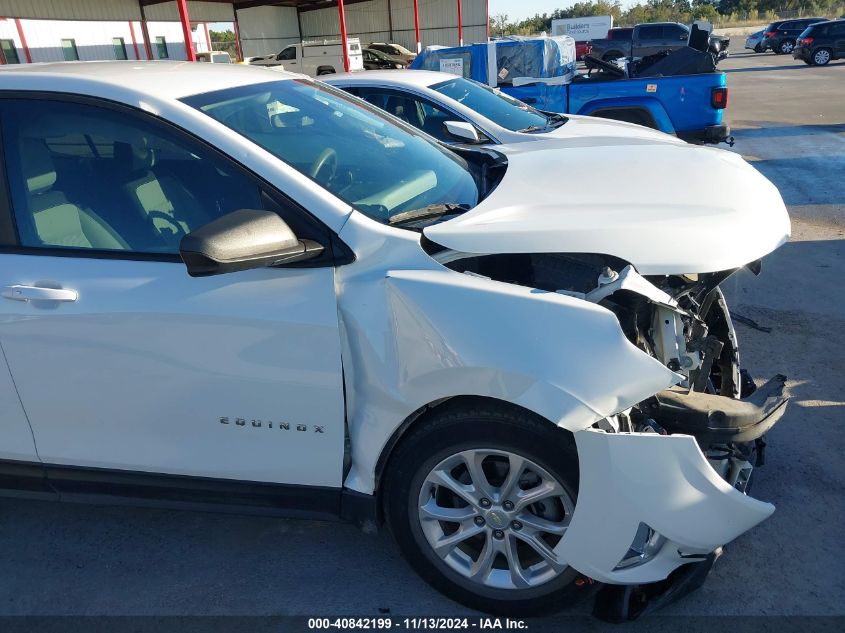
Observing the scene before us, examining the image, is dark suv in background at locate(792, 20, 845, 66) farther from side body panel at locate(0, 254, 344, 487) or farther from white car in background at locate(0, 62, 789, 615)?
side body panel at locate(0, 254, 344, 487)

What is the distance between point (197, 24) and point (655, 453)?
3519 centimetres

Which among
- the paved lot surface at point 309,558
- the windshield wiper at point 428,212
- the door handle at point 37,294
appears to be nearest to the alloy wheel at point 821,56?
the paved lot surface at point 309,558

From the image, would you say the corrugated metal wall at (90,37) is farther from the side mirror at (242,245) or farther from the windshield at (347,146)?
the side mirror at (242,245)

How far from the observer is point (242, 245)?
78.2 inches

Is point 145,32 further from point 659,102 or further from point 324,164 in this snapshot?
point 324,164

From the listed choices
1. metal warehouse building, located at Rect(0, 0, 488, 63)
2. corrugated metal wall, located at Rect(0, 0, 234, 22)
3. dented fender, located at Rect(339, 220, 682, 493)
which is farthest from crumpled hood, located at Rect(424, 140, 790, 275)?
corrugated metal wall, located at Rect(0, 0, 234, 22)

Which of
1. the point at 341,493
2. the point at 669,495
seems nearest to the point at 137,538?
the point at 341,493

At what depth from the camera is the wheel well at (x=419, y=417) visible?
208cm

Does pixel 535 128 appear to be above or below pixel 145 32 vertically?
below

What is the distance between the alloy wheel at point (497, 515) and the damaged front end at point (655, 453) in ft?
0.44

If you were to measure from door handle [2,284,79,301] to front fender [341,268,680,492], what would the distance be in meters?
0.97

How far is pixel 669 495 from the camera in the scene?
1.96 meters

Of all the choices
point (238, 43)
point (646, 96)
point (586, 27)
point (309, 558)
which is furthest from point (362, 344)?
point (586, 27)

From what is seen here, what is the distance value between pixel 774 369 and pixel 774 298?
1269mm
